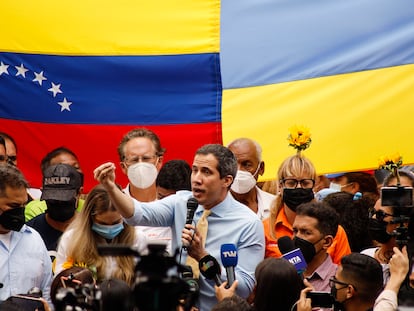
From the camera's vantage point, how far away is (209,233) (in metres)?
7.86

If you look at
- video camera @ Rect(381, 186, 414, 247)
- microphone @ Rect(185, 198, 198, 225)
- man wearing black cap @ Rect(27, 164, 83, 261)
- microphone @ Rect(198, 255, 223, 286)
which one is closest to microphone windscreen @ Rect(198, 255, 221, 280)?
microphone @ Rect(198, 255, 223, 286)

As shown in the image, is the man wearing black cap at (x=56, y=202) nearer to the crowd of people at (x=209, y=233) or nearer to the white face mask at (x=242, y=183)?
the crowd of people at (x=209, y=233)

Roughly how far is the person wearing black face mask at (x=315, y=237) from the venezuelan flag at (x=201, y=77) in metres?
1.43

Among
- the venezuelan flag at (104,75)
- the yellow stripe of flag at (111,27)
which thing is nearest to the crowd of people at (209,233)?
the venezuelan flag at (104,75)

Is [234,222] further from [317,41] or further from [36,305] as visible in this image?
[317,41]

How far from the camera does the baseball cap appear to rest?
8867 millimetres

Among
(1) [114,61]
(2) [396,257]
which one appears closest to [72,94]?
(1) [114,61]

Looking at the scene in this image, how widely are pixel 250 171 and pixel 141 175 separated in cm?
154

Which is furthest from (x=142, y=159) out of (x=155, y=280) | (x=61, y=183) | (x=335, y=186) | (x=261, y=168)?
(x=155, y=280)

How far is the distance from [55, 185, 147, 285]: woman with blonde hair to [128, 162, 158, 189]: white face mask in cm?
26

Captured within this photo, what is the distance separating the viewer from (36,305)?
23.4ft

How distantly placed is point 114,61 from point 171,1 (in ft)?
2.35

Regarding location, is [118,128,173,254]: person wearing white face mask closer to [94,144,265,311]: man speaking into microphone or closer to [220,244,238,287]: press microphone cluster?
[94,144,265,311]: man speaking into microphone

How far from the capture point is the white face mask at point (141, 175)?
27.1ft
